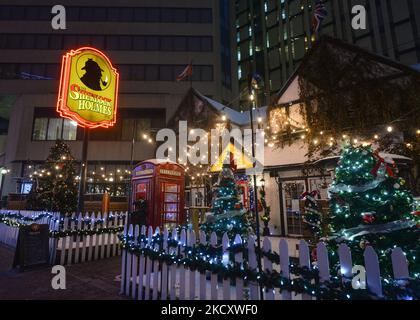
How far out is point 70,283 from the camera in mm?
6352

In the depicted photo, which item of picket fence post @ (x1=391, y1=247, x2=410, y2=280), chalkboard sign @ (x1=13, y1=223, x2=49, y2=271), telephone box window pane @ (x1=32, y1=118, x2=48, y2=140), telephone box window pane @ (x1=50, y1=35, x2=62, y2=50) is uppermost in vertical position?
telephone box window pane @ (x1=50, y1=35, x2=62, y2=50)

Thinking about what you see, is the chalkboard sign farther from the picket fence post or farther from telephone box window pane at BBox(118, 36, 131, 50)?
telephone box window pane at BBox(118, 36, 131, 50)

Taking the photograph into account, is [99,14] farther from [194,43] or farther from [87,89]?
[87,89]

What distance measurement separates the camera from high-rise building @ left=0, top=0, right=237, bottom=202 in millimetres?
28388

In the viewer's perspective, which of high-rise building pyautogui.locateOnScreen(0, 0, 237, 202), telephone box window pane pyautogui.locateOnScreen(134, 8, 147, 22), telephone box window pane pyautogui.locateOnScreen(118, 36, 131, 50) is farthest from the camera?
telephone box window pane pyautogui.locateOnScreen(134, 8, 147, 22)

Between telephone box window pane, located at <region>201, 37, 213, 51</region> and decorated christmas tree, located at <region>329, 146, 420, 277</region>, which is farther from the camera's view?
telephone box window pane, located at <region>201, 37, 213, 51</region>

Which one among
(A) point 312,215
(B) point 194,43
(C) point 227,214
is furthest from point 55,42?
(A) point 312,215

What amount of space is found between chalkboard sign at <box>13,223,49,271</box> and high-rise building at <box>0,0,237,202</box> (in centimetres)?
1972

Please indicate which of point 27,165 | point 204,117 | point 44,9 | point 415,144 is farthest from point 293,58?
point 27,165

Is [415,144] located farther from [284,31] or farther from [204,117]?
[284,31]

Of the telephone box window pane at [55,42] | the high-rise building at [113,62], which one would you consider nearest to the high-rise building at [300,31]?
the high-rise building at [113,62]

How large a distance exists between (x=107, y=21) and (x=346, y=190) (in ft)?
117

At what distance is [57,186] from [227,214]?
11.3m

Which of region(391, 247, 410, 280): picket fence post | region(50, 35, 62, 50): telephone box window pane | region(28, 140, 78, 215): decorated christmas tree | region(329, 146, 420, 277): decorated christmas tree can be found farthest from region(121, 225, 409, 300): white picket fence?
region(50, 35, 62, 50): telephone box window pane
